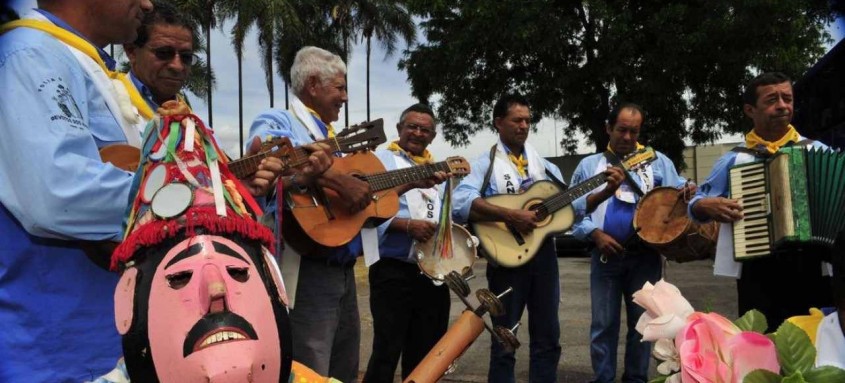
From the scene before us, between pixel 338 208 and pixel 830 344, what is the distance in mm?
2276

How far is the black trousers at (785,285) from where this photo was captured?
3457 mm

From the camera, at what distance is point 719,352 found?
124 cm

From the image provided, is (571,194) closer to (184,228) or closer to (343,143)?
(343,143)

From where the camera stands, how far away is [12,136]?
1.33 m

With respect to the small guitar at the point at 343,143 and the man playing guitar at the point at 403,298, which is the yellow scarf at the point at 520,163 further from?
the small guitar at the point at 343,143

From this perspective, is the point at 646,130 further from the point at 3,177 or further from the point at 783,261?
the point at 3,177

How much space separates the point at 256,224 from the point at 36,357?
27.3 inches

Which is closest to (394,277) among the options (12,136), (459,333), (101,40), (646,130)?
(459,333)

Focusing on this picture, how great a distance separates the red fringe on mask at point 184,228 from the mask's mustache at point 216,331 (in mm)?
160

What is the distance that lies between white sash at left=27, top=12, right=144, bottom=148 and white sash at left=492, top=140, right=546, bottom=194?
3251mm

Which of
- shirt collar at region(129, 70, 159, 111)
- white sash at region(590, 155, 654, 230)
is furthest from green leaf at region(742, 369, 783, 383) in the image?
white sash at region(590, 155, 654, 230)

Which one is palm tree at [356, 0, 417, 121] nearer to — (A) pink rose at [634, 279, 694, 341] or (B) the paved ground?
(B) the paved ground

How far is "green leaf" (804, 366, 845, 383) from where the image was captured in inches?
46.8

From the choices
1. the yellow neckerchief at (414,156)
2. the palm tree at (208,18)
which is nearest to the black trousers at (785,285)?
the yellow neckerchief at (414,156)
